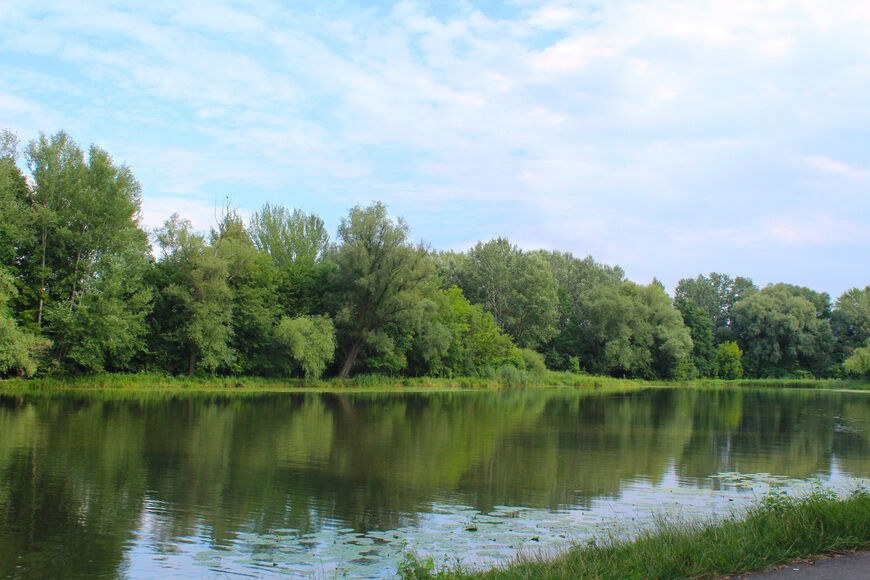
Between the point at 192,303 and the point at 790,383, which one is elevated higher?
the point at 192,303

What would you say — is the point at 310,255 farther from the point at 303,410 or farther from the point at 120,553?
the point at 120,553

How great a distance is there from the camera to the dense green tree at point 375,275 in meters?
55.8

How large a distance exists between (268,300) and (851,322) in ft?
304

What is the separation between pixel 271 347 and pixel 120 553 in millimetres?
44787

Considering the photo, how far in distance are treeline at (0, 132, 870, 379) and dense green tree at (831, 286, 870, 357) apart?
28.4 m

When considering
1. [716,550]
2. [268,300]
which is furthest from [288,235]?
[716,550]

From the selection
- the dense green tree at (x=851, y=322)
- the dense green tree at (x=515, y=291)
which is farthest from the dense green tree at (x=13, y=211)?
the dense green tree at (x=851, y=322)

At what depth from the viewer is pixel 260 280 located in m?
55.1

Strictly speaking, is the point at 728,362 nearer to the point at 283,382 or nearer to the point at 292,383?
the point at 292,383

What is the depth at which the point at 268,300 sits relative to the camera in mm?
55406

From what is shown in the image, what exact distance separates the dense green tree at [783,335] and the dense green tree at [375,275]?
2718 inches

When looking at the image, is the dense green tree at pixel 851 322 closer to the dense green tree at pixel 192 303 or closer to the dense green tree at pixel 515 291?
the dense green tree at pixel 515 291

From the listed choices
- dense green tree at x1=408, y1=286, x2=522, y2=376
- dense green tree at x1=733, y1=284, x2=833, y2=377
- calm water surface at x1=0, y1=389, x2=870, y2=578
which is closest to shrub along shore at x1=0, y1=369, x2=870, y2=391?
dense green tree at x1=408, y1=286, x2=522, y2=376

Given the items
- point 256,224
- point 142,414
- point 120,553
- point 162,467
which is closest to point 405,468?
point 162,467
